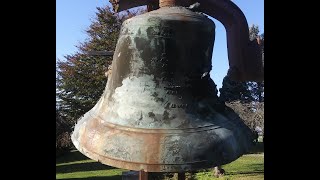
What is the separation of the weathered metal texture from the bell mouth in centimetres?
56

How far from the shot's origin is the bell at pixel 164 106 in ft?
4.65

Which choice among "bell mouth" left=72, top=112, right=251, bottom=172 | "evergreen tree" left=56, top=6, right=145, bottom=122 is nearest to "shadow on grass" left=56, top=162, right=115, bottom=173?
"evergreen tree" left=56, top=6, right=145, bottom=122

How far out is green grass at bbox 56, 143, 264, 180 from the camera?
909 cm

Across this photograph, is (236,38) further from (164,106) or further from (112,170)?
(112,170)

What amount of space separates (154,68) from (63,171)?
9375mm

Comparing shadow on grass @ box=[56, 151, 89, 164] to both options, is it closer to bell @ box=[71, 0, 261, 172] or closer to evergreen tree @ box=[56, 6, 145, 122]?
evergreen tree @ box=[56, 6, 145, 122]

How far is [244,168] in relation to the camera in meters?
10.1

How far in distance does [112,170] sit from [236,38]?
8707 mm

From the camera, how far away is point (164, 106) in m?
1.56

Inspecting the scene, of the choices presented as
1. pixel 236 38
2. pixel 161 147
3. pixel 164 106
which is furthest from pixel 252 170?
pixel 161 147
